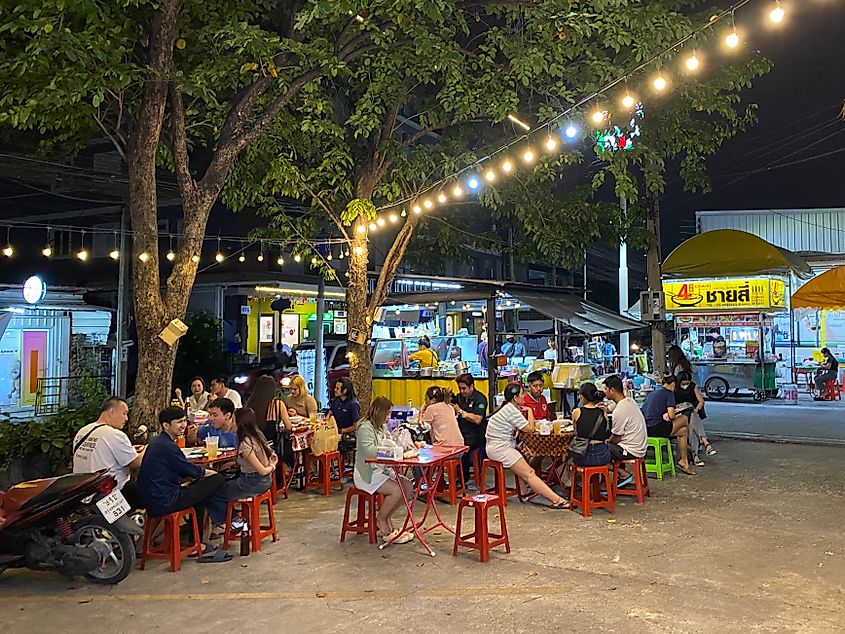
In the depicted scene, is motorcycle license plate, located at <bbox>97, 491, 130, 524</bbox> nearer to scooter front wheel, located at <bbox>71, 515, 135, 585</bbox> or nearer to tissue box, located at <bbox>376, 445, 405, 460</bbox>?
scooter front wheel, located at <bbox>71, 515, 135, 585</bbox>

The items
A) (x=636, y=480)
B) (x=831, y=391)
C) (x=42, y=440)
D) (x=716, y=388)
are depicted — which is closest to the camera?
(x=42, y=440)

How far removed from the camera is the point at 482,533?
6.18m

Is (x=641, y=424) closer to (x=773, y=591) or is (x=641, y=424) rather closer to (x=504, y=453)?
(x=504, y=453)

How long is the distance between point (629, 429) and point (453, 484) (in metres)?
2.08

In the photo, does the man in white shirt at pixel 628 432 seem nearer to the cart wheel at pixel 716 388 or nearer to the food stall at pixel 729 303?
the food stall at pixel 729 303

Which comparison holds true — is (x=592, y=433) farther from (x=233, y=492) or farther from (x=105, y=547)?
(x=105, y=547)

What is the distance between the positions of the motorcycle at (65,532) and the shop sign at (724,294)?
13.1 meters

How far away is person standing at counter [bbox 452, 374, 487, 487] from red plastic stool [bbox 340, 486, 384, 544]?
7.00 feet

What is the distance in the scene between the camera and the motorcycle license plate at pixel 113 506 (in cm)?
566

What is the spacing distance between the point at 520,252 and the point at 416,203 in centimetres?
358

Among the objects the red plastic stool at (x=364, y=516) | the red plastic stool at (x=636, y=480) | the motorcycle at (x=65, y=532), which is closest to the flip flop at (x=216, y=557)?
the motorcycle at (x=65, y=532)

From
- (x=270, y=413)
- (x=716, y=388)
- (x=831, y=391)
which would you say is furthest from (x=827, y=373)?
(x=270, y=413)

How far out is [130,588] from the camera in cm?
562

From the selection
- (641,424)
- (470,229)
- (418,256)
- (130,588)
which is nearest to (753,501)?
(641,424)
